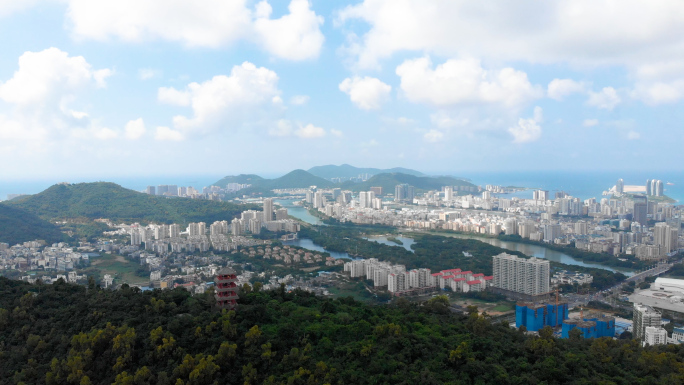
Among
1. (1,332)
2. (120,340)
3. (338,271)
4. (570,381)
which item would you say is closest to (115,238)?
(338,271)

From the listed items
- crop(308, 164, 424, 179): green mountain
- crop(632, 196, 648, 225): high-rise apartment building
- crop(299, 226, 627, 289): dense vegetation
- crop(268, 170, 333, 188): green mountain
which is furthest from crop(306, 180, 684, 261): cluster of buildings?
crop(308, 164, 424, 179): green mountain

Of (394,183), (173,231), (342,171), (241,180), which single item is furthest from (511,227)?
(342,171)

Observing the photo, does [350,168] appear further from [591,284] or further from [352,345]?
[352,345]

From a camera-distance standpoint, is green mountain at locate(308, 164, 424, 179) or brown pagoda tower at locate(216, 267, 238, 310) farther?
green mountain at locate(308, 164, 424, 179)

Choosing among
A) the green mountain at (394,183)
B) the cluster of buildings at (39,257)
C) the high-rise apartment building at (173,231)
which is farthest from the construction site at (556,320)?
the green mountain at (394,183)

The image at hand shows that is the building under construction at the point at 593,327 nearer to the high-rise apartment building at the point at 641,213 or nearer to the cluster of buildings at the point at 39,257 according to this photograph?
the cluster of buildings at the point at 39,257

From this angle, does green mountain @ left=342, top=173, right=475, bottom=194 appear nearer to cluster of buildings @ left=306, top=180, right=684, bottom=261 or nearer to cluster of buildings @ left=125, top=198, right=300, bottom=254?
cluster of buildings @ left=306, top=180, right=684, bottom=261

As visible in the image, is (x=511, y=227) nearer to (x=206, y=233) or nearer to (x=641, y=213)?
(x=641, y=213)
